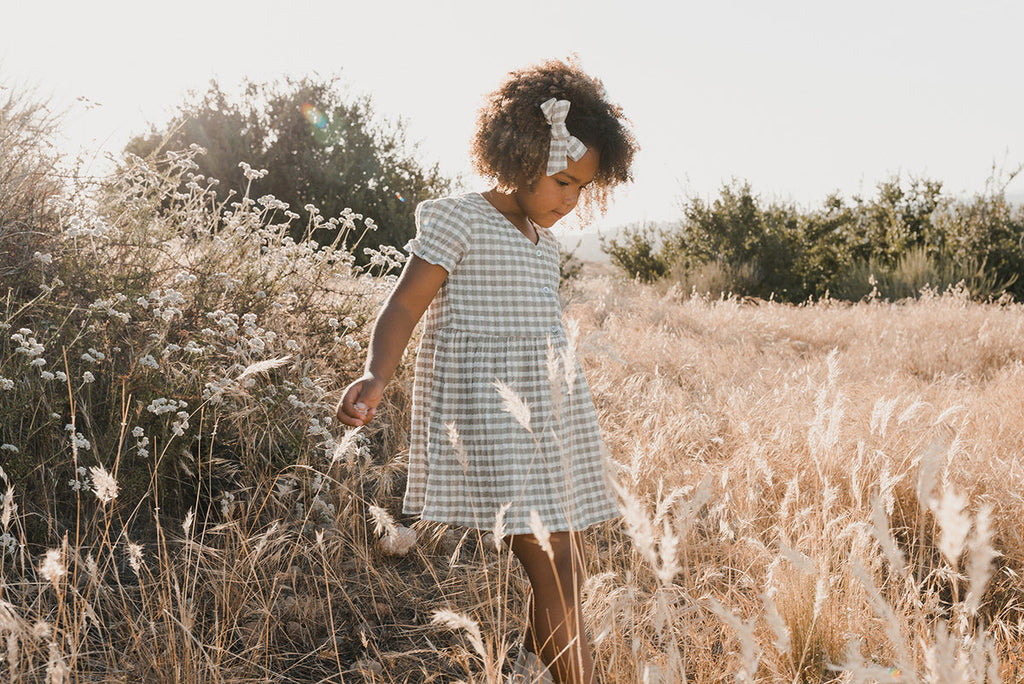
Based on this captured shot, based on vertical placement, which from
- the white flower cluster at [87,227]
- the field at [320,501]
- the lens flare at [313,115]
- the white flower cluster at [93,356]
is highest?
the lens flare at [313,115]

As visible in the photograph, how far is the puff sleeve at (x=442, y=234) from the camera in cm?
186

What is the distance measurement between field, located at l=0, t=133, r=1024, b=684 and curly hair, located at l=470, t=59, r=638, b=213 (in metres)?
0.76

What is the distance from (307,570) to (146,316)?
112cm

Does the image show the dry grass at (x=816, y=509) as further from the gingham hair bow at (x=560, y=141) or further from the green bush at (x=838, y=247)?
the green bush at (x=838, y=247)

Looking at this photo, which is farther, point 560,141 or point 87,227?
point 87,227

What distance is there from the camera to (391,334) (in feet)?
5.87

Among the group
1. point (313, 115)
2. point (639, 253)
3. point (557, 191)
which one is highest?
point (313, 115)

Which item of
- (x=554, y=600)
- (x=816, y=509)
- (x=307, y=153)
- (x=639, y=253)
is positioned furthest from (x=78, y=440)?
(x=639, y=253)

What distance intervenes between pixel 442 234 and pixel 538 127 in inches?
15.9

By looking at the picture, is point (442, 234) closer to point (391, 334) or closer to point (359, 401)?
point (391, 334)

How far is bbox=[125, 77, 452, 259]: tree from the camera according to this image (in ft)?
31.4

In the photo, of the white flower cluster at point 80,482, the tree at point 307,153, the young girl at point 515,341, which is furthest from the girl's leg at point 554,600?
the tree at point 307,153

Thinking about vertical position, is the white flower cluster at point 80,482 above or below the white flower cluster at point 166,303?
below

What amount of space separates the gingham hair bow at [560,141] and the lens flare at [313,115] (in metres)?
8.81
